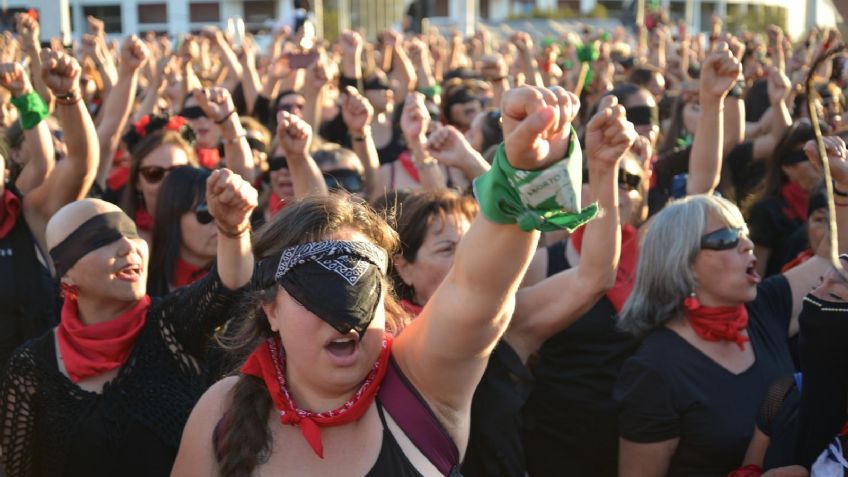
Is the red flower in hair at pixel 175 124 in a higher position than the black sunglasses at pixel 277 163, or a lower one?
higher

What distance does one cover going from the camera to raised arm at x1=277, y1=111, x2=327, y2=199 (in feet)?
13.5

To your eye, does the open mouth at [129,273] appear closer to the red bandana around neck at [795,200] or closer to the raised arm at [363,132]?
the raised arm at [363,132]

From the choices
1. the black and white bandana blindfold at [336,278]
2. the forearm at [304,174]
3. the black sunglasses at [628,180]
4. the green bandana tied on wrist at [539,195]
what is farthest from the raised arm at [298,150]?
the green bandana tied on wrist at [539,195]

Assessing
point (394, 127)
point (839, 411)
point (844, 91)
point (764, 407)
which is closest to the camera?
point (839, 411)

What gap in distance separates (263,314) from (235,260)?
55cm

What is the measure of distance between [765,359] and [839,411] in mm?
1014

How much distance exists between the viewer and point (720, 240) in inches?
147

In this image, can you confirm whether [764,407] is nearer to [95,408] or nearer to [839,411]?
[839,411]

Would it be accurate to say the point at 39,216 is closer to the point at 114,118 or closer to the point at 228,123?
the point at 228,123

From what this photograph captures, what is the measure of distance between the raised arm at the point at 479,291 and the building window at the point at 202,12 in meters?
80.4

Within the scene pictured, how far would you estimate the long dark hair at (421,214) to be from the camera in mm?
3508

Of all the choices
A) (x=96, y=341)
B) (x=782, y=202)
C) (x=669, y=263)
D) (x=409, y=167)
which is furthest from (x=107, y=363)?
(x=782, y=202)

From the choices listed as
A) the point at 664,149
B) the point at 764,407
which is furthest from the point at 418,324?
the point at 664,149

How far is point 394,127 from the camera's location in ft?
25.6
